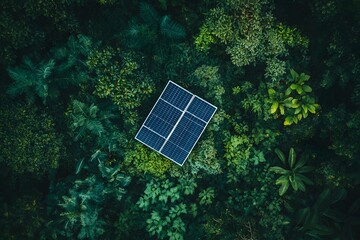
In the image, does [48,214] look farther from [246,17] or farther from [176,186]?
[246,17]

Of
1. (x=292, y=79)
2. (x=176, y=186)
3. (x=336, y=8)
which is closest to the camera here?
(x=336, y=8)

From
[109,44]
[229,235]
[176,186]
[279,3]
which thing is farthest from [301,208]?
[109,44]

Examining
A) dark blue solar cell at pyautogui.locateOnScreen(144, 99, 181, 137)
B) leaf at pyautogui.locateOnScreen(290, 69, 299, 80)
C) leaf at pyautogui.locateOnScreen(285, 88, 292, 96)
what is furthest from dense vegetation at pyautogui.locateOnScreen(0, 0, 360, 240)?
dark blue solar cell at pyautogui.locateOnScreen(144, 99, 181, 137)

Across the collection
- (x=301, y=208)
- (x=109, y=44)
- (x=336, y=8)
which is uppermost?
(x=336, y=8)

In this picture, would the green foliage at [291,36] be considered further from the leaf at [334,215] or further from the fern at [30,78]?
the fern at [30,78]

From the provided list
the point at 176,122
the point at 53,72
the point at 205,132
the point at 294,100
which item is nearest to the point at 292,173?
the point at 294,100

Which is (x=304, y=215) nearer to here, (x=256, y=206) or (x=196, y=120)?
(x=256, y=206)

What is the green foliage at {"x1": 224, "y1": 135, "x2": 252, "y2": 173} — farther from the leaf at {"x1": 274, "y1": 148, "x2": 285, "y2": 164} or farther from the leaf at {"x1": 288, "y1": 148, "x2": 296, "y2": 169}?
the leaf at {"x1": 288, "y1": 148, "x2": 296, "y2": 169}
